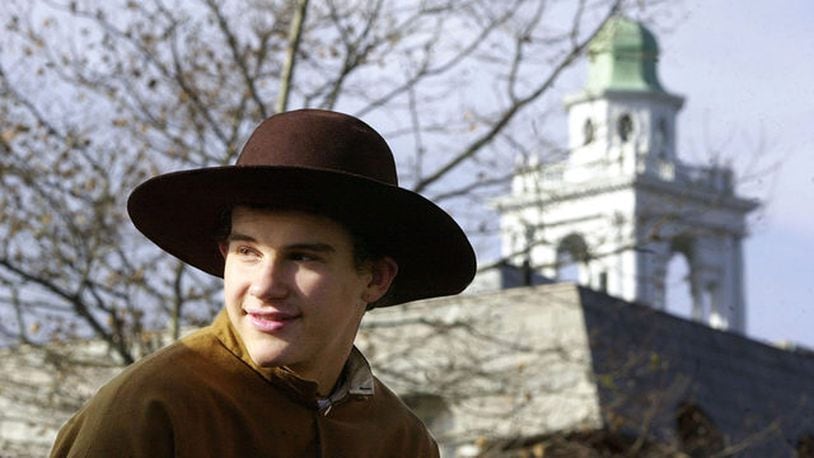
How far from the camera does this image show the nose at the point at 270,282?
13.0 ft

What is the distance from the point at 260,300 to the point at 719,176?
1578cm

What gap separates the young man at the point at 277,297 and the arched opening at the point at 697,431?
2275cm

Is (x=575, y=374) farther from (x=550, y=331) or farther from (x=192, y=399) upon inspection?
(x=192, y=399)

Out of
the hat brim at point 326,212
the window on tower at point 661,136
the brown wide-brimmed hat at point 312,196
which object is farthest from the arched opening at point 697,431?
the window on tower at point 661,136

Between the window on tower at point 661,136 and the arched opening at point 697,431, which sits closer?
the arched opening at point 697,431

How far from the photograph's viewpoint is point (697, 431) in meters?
27.1

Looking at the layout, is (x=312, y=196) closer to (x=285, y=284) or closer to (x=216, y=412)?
(x=285, y=284)

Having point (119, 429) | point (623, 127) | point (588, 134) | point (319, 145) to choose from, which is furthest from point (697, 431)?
point (119, 429)

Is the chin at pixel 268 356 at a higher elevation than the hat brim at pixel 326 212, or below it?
below

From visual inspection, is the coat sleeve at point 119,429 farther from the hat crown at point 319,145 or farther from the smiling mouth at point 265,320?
the hat crown at point 319,145

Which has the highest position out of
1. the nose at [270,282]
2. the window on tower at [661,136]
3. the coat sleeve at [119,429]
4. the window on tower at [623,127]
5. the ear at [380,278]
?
the window on tower at [661,136]

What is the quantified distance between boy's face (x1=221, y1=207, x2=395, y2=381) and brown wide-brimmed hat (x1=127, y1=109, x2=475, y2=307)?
0.04m

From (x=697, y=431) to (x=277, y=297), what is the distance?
928 inches

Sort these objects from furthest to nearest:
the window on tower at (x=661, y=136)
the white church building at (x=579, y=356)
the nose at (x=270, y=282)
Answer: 1. the window on tower at (x=661, y=136)
2. the white church building at (x=579, y=356)
3. the nose at (x=270, y=282)
